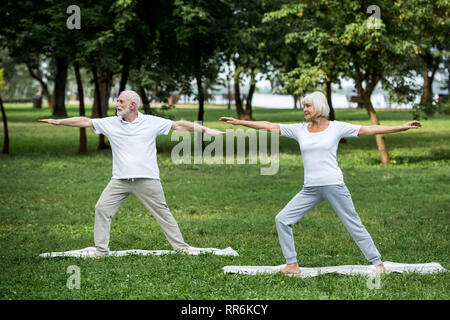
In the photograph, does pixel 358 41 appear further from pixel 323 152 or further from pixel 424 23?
pixel 323 152

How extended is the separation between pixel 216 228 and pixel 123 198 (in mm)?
2948

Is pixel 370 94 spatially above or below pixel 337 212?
above

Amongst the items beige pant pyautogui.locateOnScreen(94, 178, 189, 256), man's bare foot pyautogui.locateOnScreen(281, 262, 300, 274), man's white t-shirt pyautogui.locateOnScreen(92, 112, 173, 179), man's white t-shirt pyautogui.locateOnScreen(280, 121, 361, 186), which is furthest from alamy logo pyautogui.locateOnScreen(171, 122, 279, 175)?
man's white t-shirt pyautogui.locateOnScreen(280, 121, 361, 186)

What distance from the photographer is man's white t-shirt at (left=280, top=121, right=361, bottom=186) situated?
7695 mm

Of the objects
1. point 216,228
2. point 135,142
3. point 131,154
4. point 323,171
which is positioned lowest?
point 216,228

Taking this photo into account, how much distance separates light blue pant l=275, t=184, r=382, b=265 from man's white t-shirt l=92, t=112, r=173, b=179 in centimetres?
194

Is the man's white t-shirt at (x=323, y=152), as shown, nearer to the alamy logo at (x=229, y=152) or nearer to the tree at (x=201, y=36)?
the alamy logo at (x=229, y=152)

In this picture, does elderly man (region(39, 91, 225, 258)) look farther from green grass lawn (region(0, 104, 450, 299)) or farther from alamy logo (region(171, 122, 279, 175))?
alamy logo (region(171, 122, 279, 175))

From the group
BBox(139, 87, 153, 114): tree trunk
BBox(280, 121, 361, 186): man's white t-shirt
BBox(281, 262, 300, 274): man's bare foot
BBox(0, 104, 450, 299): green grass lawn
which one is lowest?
BBox(0, 104, 450, 299): green grass lawn

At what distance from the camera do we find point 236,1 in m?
28.5

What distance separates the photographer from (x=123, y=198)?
30.0 ft

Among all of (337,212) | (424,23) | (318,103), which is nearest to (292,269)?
(337,212)
